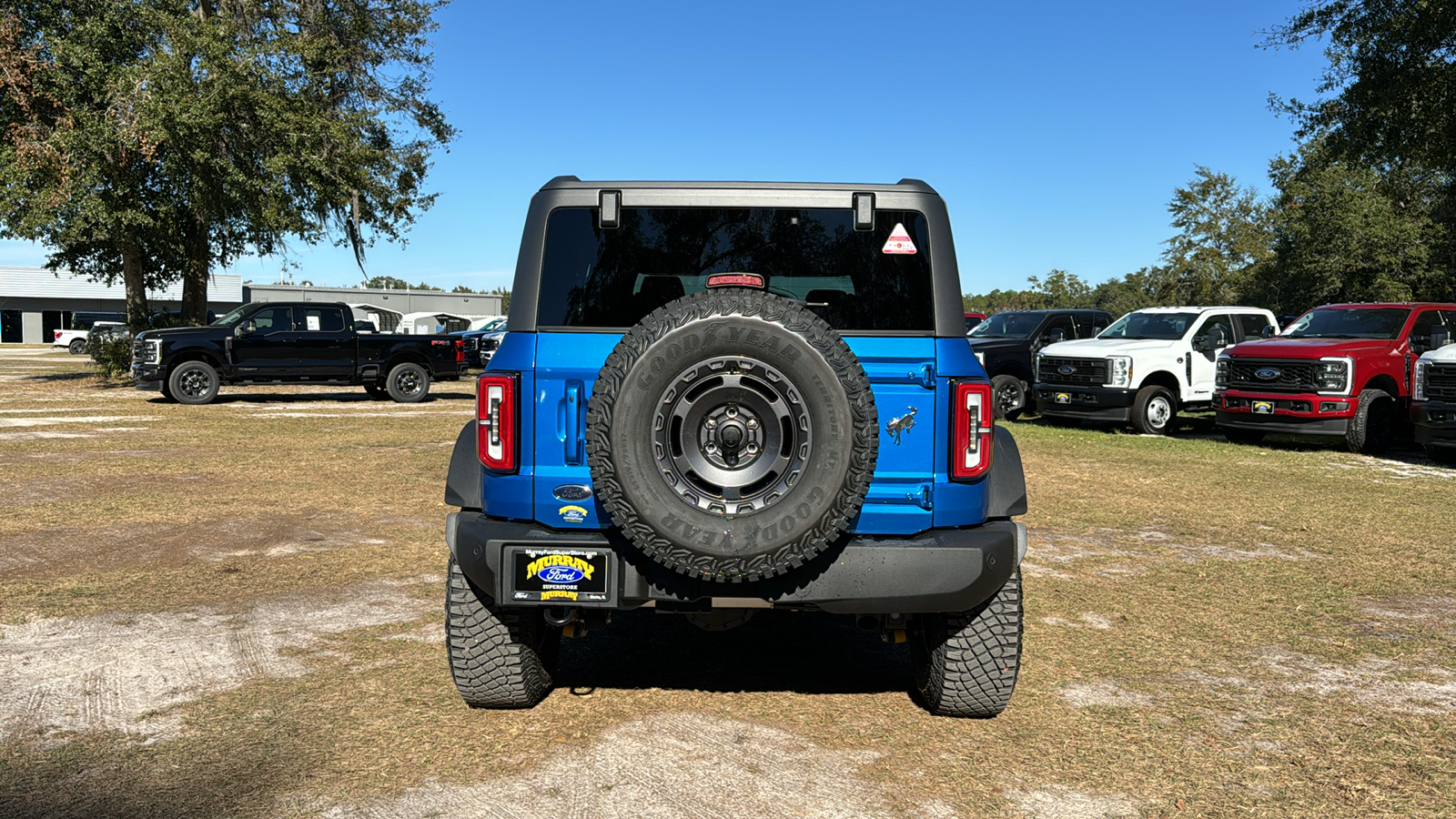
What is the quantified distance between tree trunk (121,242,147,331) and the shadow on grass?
943 inches

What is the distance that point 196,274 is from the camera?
2697cm

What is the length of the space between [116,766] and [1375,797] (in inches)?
167

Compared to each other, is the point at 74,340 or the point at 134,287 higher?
the point at 134,287

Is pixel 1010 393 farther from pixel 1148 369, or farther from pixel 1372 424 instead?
pixel 1372 424

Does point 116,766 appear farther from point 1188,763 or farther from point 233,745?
point 1188,763

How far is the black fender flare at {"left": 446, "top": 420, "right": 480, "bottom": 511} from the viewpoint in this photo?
4215 mm

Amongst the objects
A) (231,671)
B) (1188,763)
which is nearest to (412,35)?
(231,671)

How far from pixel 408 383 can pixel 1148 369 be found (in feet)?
45.9

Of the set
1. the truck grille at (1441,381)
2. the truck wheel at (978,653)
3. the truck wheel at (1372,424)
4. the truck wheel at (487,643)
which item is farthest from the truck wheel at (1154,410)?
the truck wheel at (487,643)

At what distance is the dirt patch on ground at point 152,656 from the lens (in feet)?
14.2

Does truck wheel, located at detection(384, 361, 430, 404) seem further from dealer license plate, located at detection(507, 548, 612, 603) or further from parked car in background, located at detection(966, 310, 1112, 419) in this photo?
dealer license plate, located at detection(507, 548, 612, 603)

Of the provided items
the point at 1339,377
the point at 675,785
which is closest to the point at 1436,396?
the point at 1339,377

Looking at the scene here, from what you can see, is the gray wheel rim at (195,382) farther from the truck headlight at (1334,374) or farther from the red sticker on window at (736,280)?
the red sticker on window at (736,280)

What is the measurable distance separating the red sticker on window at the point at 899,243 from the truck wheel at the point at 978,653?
1320 millimetres
